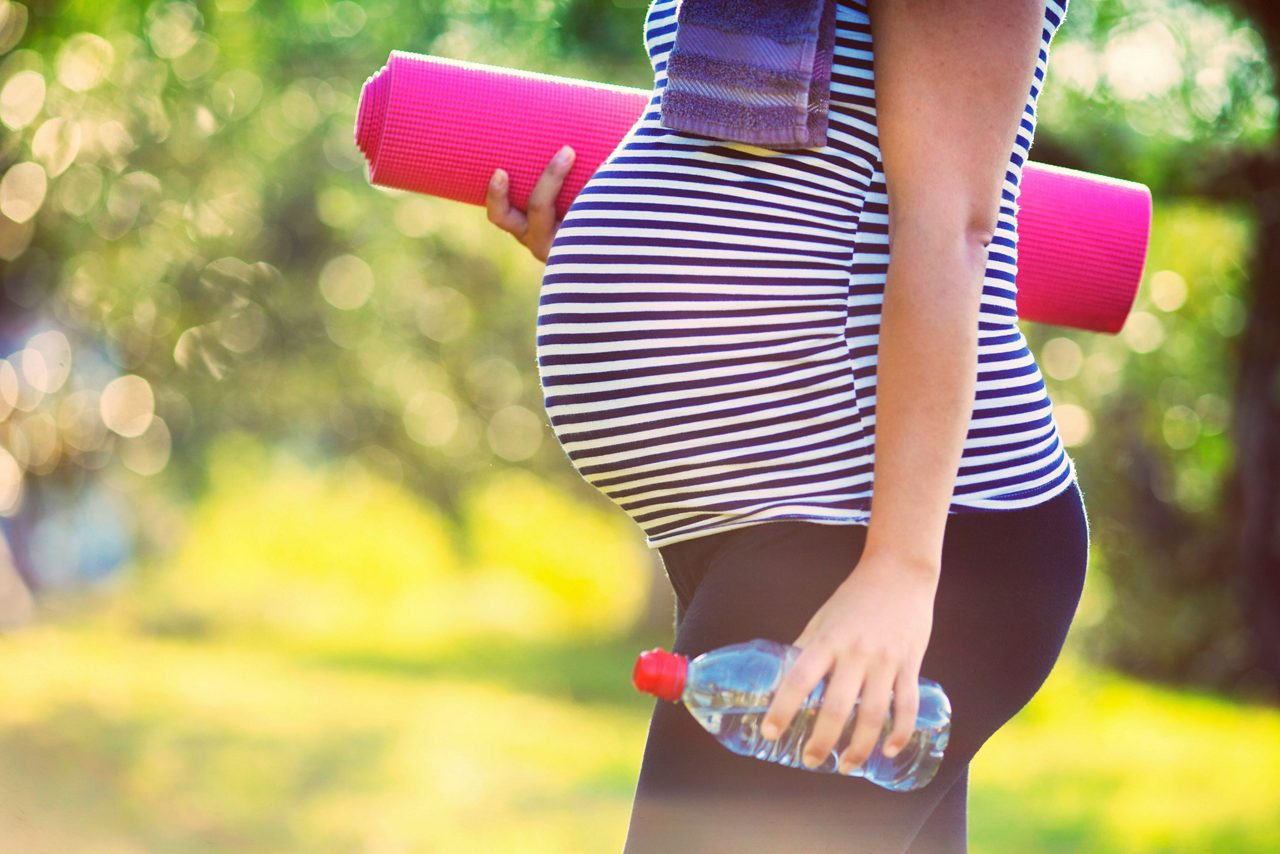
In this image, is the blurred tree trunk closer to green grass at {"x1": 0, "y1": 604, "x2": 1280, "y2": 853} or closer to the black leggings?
green grass at {"x1": 0, "y1": 604, "x2": 1280, "y2": 853}

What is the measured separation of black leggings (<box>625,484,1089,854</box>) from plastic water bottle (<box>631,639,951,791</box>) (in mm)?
11

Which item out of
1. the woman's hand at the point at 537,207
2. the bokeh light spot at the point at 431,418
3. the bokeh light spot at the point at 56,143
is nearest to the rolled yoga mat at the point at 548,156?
the woman's hand at the point at 537,207

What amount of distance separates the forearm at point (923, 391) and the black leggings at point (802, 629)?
8cm

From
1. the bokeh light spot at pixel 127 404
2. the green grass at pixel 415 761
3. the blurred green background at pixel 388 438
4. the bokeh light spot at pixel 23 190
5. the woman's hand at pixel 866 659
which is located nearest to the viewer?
the woman's hand at pixel 866 659

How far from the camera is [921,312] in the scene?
1.12 metres

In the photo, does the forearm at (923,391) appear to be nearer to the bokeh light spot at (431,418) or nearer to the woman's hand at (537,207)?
the woman's hand at (537,207)

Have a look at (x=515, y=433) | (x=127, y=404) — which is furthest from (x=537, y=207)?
(x=515, y=433)

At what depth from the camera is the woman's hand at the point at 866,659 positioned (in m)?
1.07

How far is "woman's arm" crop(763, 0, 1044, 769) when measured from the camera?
3.56 feet

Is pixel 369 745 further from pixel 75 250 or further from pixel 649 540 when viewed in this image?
pixel 649 540

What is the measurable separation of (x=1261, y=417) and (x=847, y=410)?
291 inches

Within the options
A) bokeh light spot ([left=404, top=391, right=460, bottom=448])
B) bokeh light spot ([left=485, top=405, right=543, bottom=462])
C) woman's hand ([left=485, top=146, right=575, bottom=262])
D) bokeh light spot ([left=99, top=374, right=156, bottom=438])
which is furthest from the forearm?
bokeh light spot ([left=404, top=391, right=460, bottom=448])

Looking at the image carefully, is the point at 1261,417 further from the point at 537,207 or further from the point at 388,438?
the point at 388,438

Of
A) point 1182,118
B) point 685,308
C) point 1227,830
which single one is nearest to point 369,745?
point 1227,830
